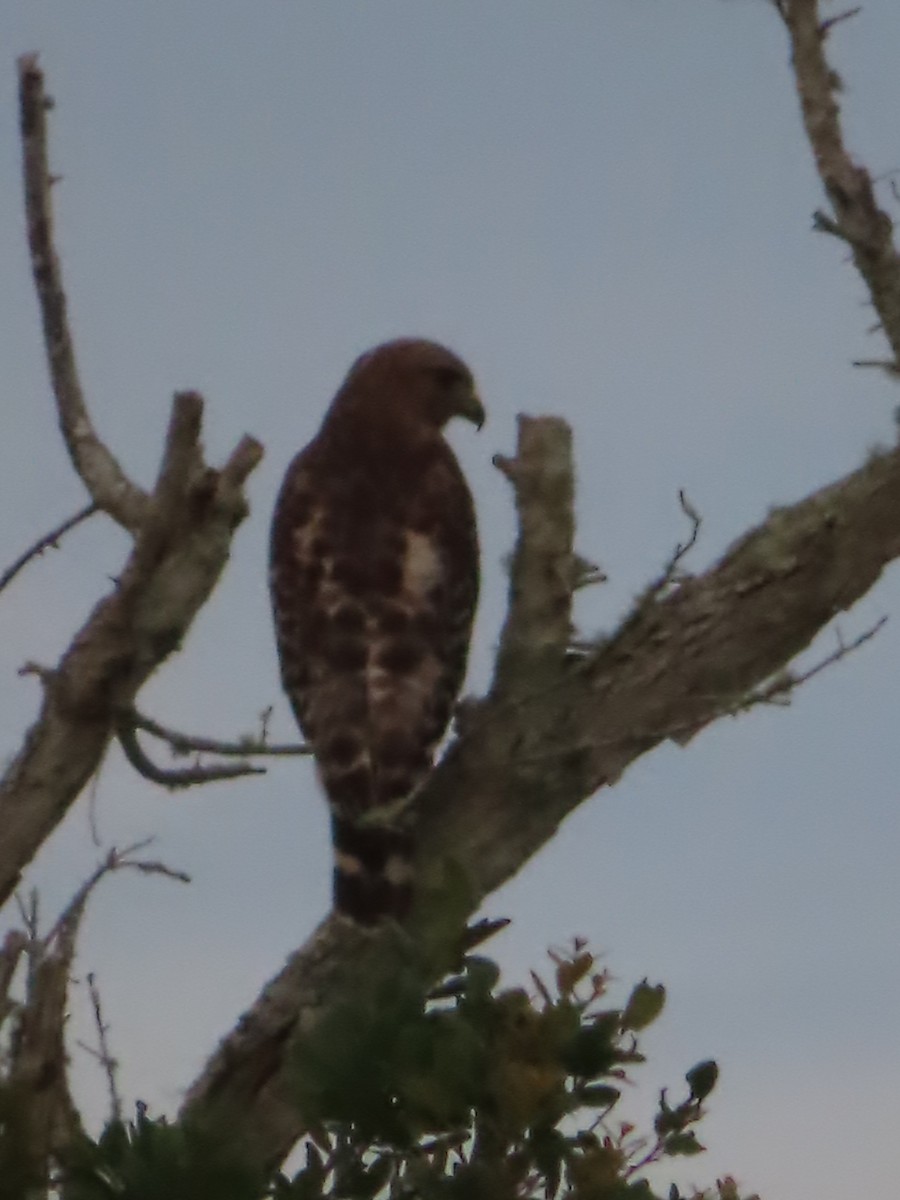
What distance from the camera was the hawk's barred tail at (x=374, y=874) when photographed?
498 cm

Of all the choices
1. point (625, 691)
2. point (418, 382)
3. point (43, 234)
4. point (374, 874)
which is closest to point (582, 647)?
point (625, 691)

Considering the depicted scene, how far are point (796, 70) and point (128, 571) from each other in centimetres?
192

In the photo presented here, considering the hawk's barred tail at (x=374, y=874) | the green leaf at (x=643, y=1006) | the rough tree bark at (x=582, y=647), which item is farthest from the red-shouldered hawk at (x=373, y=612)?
the green leaf at (x=643, y=1006)

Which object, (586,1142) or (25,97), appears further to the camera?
(25,97)

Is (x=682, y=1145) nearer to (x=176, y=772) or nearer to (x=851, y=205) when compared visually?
(x=176, y=772)

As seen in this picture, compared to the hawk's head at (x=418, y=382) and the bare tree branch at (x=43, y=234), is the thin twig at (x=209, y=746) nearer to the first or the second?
the bare tree branch at (x=43, y=234)

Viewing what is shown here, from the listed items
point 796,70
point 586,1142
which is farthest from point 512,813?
point 586,1142

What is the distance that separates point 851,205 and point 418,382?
96.5 inches

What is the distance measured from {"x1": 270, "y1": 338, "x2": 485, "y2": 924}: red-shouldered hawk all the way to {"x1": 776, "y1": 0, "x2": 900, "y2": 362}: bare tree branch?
58.9 inches

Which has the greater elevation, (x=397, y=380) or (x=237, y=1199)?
Answer: (x=397, y=380)

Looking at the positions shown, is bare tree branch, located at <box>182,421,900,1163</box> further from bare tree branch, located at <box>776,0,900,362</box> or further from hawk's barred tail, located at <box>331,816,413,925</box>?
bare tree branch, located at <box>776,0,900,362</box>

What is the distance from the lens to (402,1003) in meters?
2.78

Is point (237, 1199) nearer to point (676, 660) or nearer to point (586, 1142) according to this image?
point (586, 1142)

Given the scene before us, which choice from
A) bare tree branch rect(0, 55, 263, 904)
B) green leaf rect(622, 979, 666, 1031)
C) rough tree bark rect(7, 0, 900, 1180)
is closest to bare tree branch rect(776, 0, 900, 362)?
rough tree bark rect(7, 0, 900, 1180)
